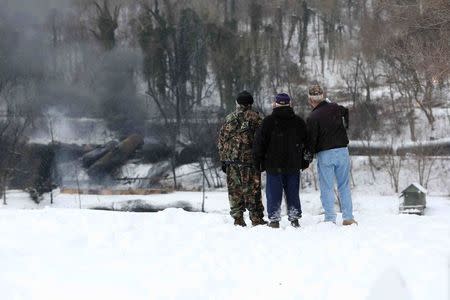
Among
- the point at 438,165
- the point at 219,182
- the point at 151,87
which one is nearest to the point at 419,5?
the point at 438,165

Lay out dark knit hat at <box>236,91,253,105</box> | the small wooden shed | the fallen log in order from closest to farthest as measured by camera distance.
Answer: dark knit hat at <box>236,91,253,105</box>, the small wooden shed, the fallen log

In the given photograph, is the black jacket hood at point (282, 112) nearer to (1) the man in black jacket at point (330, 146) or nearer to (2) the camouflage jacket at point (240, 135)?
(1) the man in black jacket at point (330, 146)

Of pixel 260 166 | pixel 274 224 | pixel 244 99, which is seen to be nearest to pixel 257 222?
pixel 274 224

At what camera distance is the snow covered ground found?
3.14m

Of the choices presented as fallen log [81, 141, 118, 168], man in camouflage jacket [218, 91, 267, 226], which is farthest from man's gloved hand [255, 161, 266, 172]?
fallen log [81, 141, 118, 168]

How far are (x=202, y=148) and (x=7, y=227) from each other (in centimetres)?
2789

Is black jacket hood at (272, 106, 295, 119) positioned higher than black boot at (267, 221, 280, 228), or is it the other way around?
black jacket hood at (272, 106, 295, 119)

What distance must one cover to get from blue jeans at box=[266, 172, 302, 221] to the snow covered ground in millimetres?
189

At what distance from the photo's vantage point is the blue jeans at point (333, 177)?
17.5 ft

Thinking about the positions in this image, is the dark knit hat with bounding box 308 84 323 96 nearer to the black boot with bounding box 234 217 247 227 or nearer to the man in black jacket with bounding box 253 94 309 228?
the man in black jacket with bounding box 253 94 309 228

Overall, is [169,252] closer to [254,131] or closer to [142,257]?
[142,257]

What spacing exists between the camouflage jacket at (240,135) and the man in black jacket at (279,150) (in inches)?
10.4

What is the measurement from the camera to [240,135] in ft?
18.4

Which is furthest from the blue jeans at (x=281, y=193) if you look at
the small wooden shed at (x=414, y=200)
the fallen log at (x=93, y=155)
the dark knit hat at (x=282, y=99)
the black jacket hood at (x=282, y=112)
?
the fallen log at (x=93, y=155)
